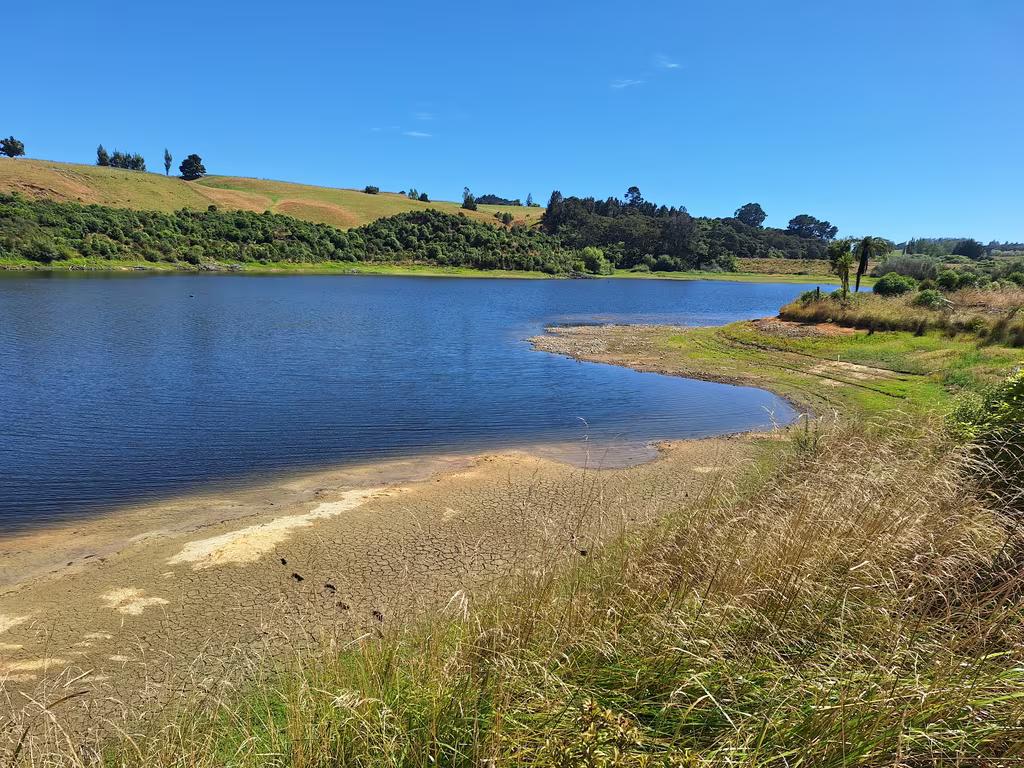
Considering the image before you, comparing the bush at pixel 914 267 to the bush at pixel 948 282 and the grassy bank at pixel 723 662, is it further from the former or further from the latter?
the grassy bank at pixel 723 662

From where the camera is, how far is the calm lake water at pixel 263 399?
1512cm

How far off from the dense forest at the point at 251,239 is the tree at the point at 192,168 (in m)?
57.0

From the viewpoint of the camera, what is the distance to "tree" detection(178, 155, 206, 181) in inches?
6905

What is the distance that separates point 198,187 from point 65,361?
480 feet

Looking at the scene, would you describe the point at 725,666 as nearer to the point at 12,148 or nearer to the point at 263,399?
the point at 263,399

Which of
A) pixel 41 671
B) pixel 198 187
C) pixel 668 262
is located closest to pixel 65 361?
pixel 41 671

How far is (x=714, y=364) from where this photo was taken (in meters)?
33.2

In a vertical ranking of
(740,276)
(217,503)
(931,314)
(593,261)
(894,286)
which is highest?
(593,261)

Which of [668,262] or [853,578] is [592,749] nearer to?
[853,578]

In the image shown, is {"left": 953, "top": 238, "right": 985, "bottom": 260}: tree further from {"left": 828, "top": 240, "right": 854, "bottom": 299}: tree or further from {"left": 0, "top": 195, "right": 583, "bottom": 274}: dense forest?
{"left": 828, "top": 240, "right": 854, "bottom": 299}: tree

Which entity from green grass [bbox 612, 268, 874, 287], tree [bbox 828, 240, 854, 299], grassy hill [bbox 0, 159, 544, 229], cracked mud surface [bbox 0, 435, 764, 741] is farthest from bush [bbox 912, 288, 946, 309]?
grassy hill [bbox 0, 159, 544, 229]

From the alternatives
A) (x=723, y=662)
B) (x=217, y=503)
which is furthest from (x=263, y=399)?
(x=723, y=662)

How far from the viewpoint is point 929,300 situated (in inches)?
1508

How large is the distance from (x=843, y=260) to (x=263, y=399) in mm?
47544
